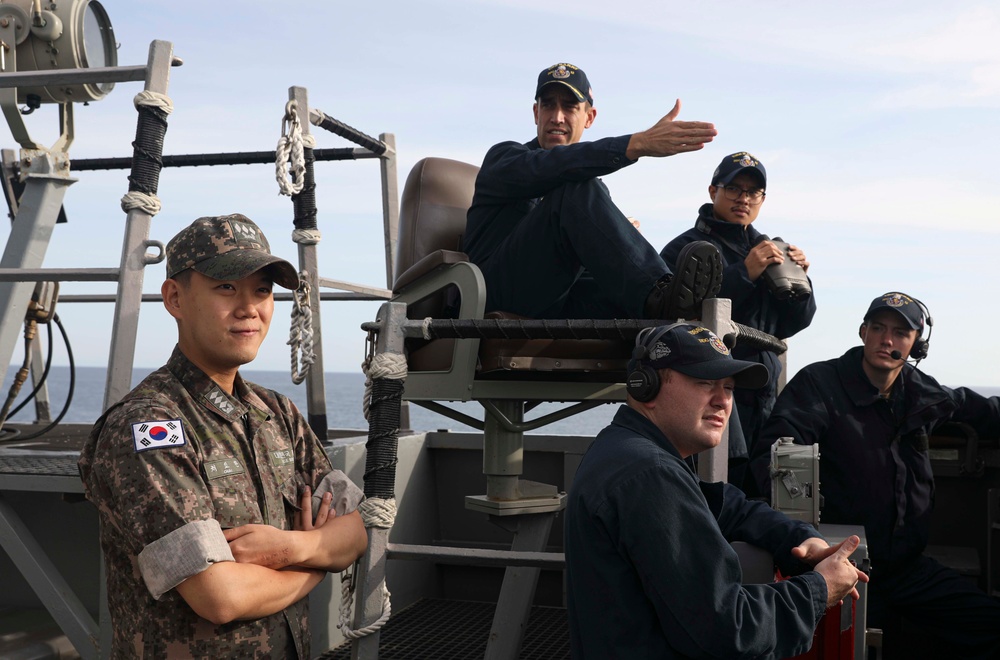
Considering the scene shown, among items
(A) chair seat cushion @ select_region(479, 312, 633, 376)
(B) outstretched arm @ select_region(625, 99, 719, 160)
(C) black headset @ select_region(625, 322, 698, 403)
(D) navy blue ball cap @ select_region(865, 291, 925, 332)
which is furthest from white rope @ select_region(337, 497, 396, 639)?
(D) navy blue ball cap @ select_region(865, 291, 925, 332)

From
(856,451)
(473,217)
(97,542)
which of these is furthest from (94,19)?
(856,451)

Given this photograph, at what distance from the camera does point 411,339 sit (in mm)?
3531

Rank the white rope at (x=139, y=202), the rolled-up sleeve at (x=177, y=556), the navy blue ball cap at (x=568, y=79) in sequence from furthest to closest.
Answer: the navy blue ball cap at (x=568, y=79) → the white rope at (x=139, y=202) → the rolled-up sleeve at (x=177, y=556)

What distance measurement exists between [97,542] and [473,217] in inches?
73.6

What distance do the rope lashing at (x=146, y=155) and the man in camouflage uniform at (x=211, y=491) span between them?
4.14ft

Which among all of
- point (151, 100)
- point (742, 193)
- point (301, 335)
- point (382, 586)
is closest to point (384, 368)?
point (301, 335)

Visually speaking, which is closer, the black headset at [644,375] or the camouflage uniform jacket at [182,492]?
the camouflage uniform jacket at [182,492]

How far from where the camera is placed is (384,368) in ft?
10.7

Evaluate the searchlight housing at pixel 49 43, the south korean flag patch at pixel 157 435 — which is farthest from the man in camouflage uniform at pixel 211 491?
the searchlight housing at pixel 49 43

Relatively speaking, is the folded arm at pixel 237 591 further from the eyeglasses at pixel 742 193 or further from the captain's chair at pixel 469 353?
the eyeglasses at pixel 742 193

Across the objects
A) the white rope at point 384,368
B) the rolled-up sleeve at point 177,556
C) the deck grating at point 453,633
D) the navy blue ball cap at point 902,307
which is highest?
the navy blue ball cap at point 902,307

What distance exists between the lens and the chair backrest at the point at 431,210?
411 centimetres

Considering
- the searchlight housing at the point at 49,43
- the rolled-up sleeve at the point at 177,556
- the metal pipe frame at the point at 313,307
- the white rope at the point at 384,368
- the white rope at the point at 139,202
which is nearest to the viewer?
the rolled-up sleeve at the point at 177,556

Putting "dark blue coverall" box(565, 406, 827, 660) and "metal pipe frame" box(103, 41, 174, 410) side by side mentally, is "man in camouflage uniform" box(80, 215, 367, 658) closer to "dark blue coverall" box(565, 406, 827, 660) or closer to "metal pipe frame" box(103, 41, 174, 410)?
"dark blue coverall" box(565, 406, 827, 660)
